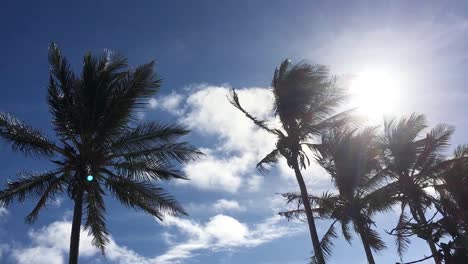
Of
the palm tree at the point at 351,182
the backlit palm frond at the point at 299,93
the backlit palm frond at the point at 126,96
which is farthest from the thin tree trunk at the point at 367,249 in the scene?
the backlit palm frond at the point at 126,96

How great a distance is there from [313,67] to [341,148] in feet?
12.7

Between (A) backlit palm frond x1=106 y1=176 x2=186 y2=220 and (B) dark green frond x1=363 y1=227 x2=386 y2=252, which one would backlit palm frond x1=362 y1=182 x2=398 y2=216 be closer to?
(B) dark green frond x1=363 y1=227 x2=386 y2=252

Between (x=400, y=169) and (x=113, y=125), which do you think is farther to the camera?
(x=400, y=169)

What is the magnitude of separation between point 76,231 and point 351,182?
480 inches

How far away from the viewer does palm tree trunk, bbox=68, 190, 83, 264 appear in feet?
37.2

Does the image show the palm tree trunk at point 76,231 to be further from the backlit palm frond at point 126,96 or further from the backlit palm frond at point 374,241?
the backlit palm frond at point 374,241

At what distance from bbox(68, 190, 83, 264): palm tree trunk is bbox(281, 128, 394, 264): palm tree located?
9.31 m

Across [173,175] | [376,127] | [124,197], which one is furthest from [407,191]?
[124,197]

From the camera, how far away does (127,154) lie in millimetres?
13211

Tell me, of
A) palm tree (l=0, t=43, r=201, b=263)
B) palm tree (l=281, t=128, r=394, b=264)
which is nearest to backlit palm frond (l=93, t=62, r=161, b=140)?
palm tree (l=0, t=43, r=201, b=263)

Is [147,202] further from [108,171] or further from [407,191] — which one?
[407,191]

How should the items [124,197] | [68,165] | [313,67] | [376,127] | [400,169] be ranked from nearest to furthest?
[68,165] < [124,197] < [313,67] < [376,127] < [400,169]

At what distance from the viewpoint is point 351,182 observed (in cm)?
1880

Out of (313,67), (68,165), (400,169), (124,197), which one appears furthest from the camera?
(400,169)
